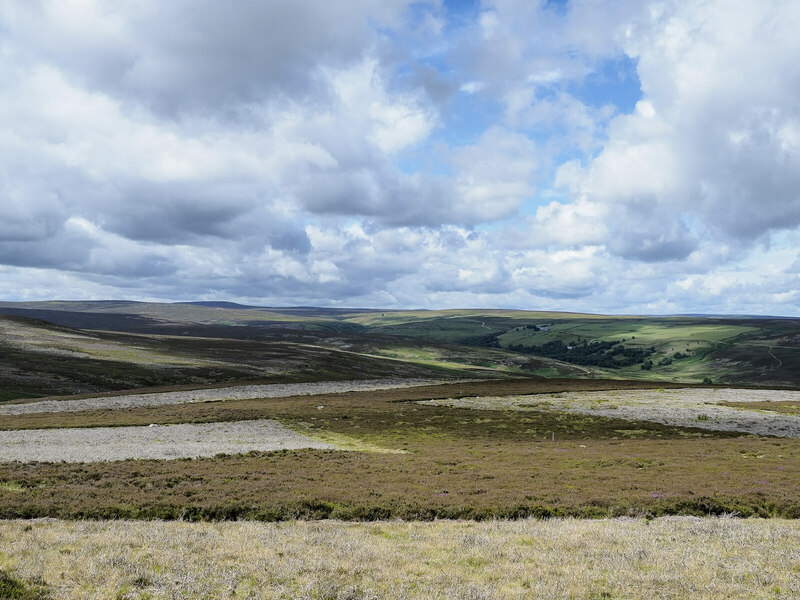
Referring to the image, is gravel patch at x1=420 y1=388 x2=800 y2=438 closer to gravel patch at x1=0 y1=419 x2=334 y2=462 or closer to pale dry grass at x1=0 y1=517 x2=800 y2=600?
gravel patch at x1=0 y1=419 x2=334 y2=462

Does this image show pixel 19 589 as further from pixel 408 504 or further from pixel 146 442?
pixel 146 442

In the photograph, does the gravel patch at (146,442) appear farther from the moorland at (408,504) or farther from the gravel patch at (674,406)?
the gravel patch at (674,406)

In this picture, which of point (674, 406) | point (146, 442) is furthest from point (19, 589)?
point (674, 406)

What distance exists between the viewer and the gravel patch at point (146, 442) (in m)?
39.0

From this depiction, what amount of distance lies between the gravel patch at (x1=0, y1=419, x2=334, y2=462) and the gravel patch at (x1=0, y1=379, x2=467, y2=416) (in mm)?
23133

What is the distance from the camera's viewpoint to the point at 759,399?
9194 cm

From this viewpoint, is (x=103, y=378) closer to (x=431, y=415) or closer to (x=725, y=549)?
(x=431, y=415)

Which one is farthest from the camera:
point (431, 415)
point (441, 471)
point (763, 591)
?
point (431, 415)

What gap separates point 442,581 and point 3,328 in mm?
178987

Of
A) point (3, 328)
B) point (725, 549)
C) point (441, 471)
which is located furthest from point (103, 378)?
point (725, 549)

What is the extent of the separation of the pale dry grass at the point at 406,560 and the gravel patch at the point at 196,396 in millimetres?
63434

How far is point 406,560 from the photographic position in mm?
16531

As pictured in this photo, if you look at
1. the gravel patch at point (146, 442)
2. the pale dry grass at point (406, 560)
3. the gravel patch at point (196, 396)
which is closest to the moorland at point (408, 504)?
the pale dry grass at point (406, 560)

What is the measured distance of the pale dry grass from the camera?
13.7 m
